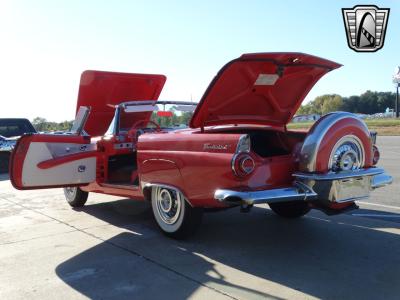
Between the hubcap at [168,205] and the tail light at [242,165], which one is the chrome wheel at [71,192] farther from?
the tail light at [242,165]

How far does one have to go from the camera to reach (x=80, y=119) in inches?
277

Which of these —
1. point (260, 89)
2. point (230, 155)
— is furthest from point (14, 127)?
point (230, 155)

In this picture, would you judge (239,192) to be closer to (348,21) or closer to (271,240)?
(271,240)

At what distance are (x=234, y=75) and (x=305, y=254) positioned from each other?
2.04 metres

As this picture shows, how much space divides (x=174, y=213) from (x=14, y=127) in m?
11.0

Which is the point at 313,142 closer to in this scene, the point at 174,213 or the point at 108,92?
the point at 174,213

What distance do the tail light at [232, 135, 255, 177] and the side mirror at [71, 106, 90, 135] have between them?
11.5 ft

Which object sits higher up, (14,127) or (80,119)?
(80,119)

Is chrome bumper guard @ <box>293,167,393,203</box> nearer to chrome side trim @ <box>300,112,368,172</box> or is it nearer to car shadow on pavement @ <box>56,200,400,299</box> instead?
chrome side trim @ <box>300,112,368,172</box>

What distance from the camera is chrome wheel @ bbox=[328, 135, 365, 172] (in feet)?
14.9

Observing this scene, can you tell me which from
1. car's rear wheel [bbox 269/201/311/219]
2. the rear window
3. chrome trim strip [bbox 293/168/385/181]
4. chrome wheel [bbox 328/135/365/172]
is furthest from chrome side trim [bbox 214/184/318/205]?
the rear window

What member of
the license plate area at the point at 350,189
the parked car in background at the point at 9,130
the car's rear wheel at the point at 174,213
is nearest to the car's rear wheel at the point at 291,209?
the license plate area at the point at 350,189

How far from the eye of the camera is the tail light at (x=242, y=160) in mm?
4172

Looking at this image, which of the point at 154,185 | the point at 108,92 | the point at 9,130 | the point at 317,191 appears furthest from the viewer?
the point at 9,130
